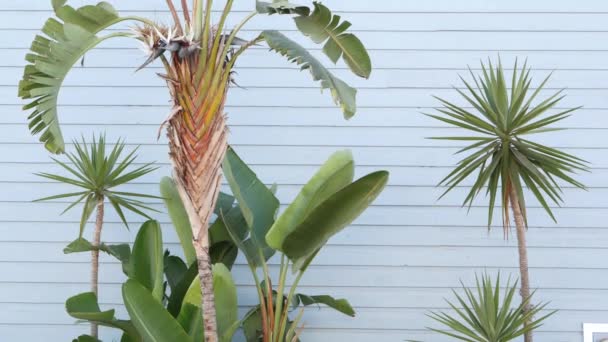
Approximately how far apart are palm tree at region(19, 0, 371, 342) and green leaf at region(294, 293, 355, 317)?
862mm

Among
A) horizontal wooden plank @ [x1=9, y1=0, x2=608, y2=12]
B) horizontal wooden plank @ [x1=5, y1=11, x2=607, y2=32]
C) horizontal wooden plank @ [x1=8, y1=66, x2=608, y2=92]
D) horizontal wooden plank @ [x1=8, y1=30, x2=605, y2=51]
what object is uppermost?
horizontal wooden plank @ [x1=9, y1=0, x2=608, y2=12]

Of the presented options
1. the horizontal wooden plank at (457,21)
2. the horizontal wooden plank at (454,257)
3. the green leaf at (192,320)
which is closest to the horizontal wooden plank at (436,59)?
the horizontal wooden plank at (457,21)

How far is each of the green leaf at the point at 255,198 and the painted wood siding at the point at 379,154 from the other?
0.46m

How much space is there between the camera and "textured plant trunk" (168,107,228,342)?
3.80 m

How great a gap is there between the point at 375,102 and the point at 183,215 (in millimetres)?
1365

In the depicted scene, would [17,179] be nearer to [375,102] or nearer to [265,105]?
[265,105]

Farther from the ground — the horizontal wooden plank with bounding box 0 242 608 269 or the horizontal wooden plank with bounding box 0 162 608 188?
the horizontal wooden plank with bounding box 0 162 608 188

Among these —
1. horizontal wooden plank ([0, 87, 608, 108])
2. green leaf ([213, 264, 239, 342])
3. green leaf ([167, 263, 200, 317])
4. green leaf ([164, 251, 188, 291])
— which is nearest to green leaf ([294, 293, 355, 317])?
green leaf ([213, 264, 239, 342])

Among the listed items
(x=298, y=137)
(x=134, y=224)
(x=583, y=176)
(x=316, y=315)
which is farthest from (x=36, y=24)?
(x=583, y=176)

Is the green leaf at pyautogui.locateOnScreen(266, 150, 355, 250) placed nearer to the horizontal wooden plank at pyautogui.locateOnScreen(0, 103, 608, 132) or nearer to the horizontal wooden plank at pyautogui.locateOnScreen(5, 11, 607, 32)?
the horizontal wooden plank at pyautogui.locateOnScreen(0, 103, 608, 132)

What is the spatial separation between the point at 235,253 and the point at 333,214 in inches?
40.1

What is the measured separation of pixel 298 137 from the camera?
5.05m

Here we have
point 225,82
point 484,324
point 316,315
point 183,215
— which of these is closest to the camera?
point 225,82

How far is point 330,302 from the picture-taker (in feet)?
14.8
